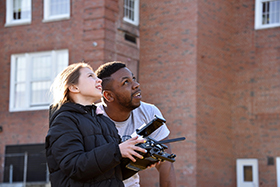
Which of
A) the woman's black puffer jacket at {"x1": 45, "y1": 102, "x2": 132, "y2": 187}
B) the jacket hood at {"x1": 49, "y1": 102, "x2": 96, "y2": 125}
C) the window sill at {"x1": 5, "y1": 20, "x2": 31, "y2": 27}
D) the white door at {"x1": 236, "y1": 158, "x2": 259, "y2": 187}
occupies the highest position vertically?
the window sill at {"x1": 5, "y1": 20, "x2": 31, "y2": 27}

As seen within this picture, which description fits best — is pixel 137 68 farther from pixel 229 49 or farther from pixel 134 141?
pixel 134 141

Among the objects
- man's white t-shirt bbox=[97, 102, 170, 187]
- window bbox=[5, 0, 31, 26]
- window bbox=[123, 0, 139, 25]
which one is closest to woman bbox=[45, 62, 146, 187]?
man's white t-shirt bbox=[97, 102, 170, 187]

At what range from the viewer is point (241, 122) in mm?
17141

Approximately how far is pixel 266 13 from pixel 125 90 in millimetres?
13947

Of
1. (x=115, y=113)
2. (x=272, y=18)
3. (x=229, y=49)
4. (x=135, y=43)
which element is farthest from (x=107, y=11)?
(x=115, y=113)

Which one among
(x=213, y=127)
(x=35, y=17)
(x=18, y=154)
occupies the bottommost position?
(x=18, y=154)

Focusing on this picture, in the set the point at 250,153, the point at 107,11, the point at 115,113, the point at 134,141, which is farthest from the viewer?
the point at 250,153

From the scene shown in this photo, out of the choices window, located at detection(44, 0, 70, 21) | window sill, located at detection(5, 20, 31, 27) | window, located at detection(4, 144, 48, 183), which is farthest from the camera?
window sill, located at detection(5, 20, 31, 27)

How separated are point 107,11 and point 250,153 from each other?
279 inches

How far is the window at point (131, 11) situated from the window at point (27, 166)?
5.46m

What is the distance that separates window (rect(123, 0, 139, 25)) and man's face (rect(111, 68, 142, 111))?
41.0ft

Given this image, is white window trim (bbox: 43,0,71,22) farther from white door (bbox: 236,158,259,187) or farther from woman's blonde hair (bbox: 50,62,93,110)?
woman's blonde hair (bbox: 50,62,93,110)

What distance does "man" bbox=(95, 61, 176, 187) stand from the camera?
14.6 ft

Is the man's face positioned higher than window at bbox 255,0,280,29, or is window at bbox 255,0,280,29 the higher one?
window at bbox 255,0,280,29
